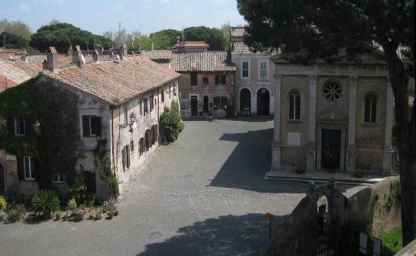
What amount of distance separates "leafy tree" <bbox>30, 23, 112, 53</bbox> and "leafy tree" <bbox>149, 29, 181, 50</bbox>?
23.0m

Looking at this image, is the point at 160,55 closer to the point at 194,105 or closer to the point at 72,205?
the point at 194,105

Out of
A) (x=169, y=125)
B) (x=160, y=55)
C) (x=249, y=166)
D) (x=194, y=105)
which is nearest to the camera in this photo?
(x=249, y=166)

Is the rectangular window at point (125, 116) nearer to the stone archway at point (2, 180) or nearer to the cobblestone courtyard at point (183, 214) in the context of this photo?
the cobblestone courtyard at point (183, 214)

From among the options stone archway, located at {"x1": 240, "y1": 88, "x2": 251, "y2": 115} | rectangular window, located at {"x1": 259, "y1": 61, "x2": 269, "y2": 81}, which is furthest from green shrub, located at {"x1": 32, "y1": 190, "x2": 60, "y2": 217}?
rectangular window, located at {"x1": 259, "y1": 61, "x2": 269, "y2": 81}

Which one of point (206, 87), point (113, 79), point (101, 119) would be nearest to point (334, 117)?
point (113, 79)

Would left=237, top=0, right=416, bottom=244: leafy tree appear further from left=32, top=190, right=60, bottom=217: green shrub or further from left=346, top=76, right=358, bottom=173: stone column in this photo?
left=32, top=190, right=60, bottom=217: green shrub

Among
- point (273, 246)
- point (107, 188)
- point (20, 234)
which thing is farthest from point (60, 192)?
point (273, 246)

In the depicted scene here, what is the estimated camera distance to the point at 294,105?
31891 mm

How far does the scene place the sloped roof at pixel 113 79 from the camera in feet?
88.6

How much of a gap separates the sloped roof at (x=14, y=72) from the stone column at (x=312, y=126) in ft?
65.9

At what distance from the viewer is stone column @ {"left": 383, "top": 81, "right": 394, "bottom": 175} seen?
2998cm

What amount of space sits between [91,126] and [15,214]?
230 inches

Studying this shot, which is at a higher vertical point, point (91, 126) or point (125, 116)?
point (125, 116)

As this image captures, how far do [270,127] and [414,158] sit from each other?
29.1 meters
